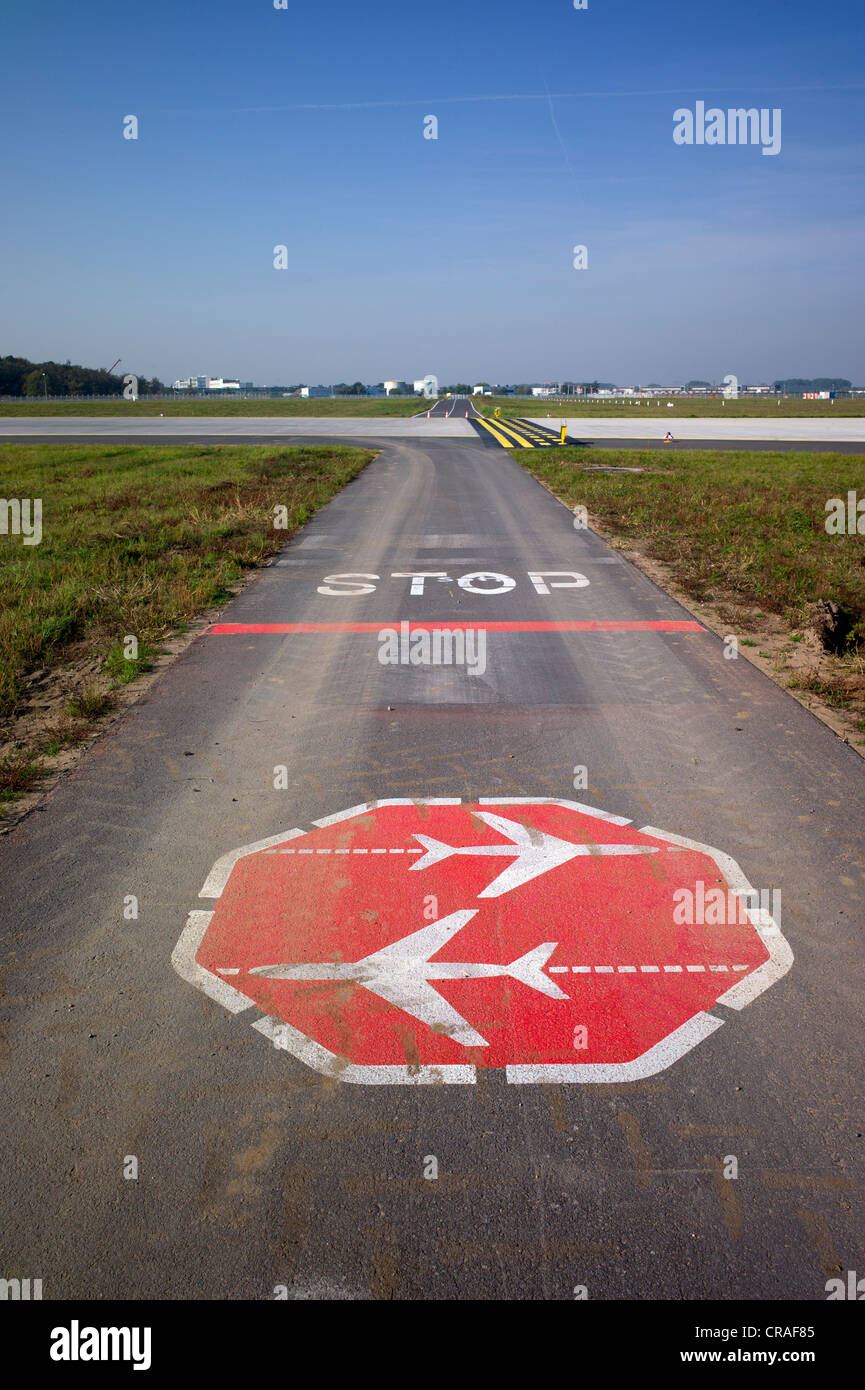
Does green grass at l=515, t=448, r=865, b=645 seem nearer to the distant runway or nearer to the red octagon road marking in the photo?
the red octagon road marking

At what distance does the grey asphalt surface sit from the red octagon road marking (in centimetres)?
16

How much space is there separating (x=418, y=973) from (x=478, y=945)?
16.9 inches

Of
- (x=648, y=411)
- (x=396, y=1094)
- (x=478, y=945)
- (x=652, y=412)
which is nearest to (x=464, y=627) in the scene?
(x=478, y=945)

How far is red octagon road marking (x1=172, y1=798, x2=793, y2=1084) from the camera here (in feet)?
13.6

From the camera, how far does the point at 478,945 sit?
191 inches

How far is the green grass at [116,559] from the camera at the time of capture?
948 centimetres

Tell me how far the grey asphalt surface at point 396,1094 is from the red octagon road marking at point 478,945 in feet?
0.51

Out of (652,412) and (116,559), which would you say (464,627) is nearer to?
(116,559)

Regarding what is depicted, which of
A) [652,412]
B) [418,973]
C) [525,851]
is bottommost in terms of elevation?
[418,973]

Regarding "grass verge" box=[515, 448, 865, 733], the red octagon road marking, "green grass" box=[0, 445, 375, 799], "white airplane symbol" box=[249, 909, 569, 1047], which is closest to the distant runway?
"grass verge" box=[515, 448, 865, 733]
